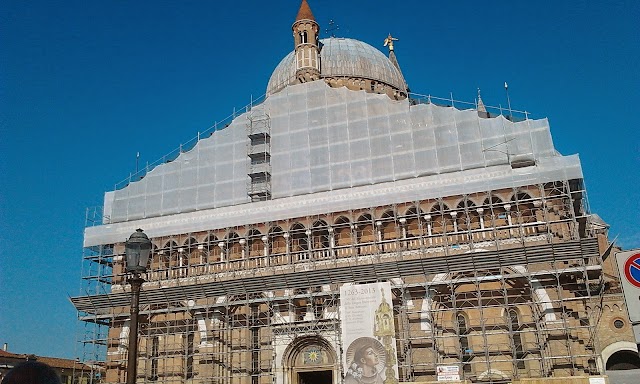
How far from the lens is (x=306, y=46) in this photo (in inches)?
1629

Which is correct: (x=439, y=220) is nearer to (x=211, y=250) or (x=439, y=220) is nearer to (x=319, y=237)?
(x=319, y=237)

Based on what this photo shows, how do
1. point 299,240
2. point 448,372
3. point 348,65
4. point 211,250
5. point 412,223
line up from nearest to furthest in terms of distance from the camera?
1. point 448,372
2. point 412,223
3. point 299,240
4. point 211,250
5. point 348,65

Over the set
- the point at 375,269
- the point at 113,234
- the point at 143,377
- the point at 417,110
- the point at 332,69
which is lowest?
the point at 143,377

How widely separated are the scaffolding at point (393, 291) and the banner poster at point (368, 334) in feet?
2.84

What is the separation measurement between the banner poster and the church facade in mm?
80

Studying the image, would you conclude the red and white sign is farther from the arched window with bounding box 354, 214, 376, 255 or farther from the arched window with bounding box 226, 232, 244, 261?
the arched window with bounding box 226, 232, 244, 261

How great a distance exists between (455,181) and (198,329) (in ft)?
46.3

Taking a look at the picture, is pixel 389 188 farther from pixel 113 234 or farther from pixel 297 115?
pixel 113 234

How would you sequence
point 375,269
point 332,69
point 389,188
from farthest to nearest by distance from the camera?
point 332,69 < point 389,188 < point 375,269

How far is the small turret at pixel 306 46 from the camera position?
4044 cm

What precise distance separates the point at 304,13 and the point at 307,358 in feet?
77.7

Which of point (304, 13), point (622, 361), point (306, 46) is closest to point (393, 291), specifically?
point (622, 361)

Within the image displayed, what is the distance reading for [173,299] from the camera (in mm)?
30578

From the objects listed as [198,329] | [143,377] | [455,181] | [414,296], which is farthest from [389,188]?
[143,377]
